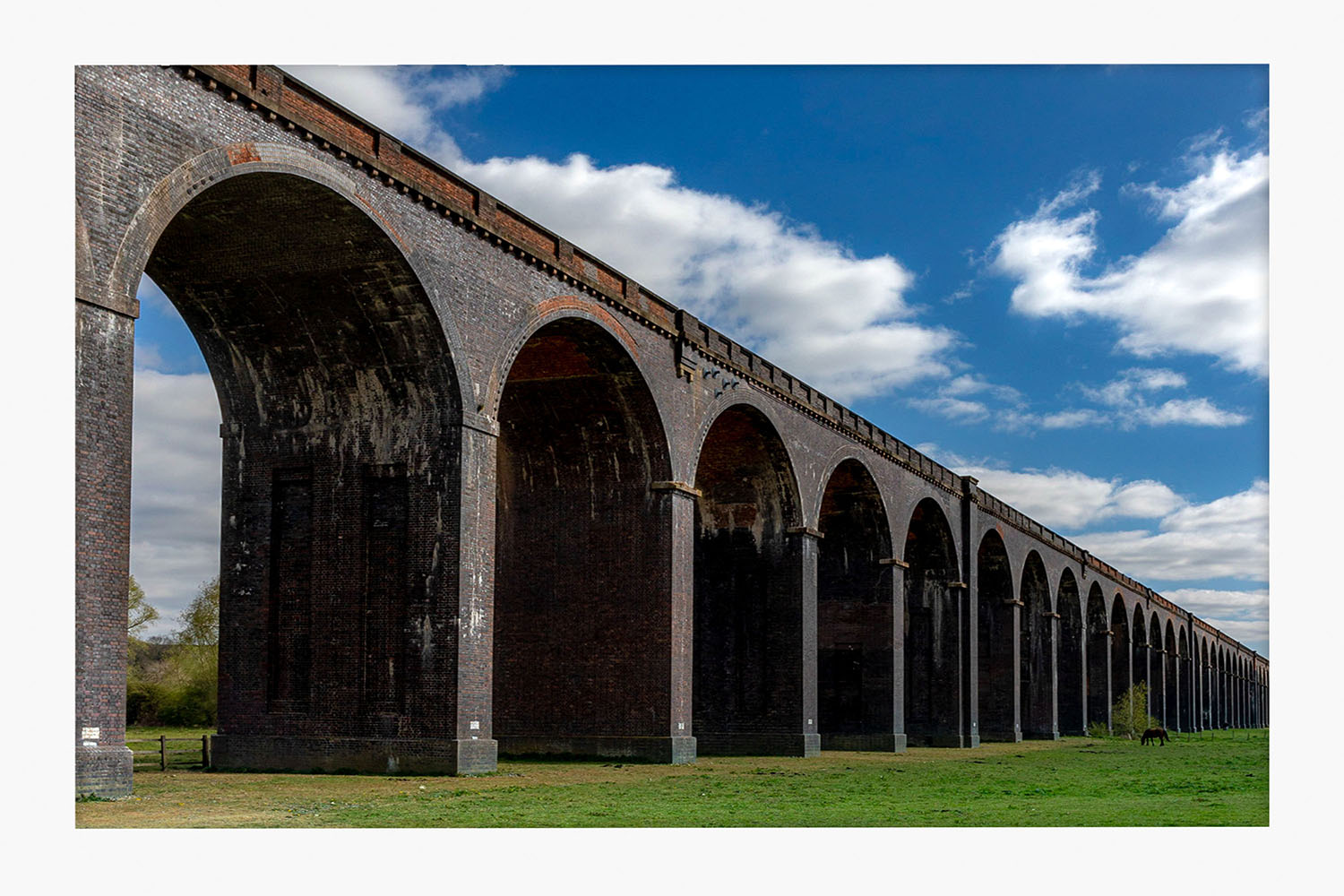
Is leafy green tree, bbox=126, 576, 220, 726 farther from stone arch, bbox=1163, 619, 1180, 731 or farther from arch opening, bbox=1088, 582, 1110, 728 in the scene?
stone arch, bbox=1163, 619, 1180, 731

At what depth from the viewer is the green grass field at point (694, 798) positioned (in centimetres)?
1320

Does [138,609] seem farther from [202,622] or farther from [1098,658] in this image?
[1098,658]

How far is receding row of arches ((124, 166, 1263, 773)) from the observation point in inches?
759

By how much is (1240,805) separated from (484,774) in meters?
9.64

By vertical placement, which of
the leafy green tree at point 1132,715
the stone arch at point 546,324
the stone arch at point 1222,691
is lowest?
the stone arch at point 1222,691

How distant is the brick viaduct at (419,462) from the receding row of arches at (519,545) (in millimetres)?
53

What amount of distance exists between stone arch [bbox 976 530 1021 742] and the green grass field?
20.6m

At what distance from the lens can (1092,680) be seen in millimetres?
62938

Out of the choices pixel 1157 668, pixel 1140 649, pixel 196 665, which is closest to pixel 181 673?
pixel 196 665

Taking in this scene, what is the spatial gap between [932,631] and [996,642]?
705 centimetres

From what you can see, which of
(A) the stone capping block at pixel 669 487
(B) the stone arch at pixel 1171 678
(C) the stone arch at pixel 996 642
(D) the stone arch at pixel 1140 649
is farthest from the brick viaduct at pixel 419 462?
(B) the stone arch at pixel 1171 678

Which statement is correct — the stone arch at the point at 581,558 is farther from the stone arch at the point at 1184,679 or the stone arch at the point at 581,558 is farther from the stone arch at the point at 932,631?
the stone arch at the point at 1184,679

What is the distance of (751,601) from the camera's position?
3206 cm

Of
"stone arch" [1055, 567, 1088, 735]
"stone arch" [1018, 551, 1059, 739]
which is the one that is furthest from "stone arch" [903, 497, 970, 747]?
"stone arch" [1055, 567, 1088, 735]
